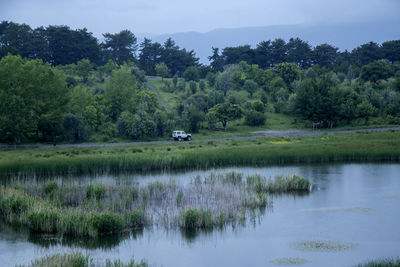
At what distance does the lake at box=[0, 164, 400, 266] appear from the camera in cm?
2705

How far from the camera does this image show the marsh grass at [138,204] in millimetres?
30844

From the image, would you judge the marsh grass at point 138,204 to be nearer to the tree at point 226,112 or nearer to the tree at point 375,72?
the tree at point 226,112

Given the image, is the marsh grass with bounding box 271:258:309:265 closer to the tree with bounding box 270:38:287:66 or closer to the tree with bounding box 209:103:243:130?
the tree with bounding box 209:103:243:130

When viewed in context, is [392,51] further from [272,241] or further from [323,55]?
[272,241]

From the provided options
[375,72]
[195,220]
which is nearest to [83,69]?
[375,72]

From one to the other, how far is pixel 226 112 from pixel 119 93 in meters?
22.2

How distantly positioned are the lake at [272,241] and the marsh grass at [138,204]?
0.82m

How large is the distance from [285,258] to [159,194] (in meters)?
14.8

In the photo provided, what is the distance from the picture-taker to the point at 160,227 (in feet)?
105

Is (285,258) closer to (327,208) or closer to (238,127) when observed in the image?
(327,208)

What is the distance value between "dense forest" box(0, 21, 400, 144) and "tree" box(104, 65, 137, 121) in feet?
0.67

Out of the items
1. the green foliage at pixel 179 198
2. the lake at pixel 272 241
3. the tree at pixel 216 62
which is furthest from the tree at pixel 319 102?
the tree at pixel 216 62

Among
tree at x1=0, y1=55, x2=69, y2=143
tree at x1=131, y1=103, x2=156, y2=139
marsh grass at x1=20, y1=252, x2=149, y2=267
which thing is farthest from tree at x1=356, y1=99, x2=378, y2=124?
marsh grass at x1=20, y1=252, x2=149, y2=267

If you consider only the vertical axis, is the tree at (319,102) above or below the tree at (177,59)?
below
